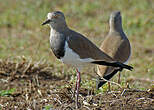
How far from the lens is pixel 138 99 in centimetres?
400

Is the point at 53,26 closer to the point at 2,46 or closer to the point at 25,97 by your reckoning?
the point at 25,97

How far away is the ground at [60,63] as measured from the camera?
14.1 feet

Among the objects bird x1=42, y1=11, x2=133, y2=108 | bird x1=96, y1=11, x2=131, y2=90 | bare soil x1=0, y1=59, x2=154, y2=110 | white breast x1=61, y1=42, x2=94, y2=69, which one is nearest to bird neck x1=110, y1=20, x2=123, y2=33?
bird x1=96, y1=11, x2=131, y2=90

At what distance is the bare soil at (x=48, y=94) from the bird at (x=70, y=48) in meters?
0.29

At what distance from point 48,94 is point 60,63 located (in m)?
1.77

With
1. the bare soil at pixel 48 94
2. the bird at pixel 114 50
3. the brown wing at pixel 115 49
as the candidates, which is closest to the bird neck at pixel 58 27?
the bare soil at pixel 48 94

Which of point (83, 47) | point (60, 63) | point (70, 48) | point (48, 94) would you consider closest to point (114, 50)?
point (83, 47)

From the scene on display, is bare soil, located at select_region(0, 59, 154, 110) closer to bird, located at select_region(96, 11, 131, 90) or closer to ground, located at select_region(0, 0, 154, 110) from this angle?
ground, located at select_region(0, 0, 154, 110)

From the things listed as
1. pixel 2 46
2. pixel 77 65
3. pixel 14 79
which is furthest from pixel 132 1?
pixel 77 65

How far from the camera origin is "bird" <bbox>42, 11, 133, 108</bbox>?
4000 millimetres

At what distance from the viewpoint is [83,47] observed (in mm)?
4203

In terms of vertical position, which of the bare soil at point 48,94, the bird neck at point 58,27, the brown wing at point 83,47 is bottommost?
the bare soil at point 48,94

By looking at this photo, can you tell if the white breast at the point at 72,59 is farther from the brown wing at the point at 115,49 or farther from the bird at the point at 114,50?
the brown wing at the point at 115,49

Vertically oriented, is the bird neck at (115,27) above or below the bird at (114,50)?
above
